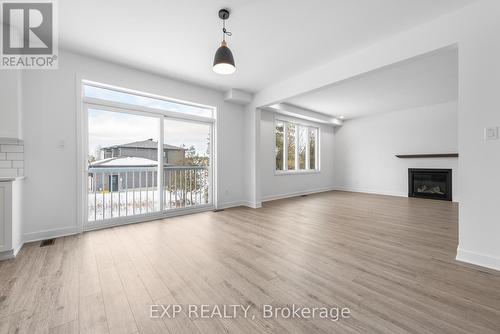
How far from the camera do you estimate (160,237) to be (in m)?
3.00

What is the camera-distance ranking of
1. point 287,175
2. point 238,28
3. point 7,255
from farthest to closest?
point 287,175 → point 238,28 → point 7,255

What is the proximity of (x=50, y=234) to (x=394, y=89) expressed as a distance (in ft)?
22.4

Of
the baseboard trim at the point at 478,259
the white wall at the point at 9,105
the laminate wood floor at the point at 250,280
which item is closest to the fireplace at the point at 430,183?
the laminate wood floor at the point at 250,280

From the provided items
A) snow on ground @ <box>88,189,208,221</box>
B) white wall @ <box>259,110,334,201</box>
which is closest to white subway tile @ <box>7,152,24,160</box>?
snow on ground @ <box>88,189,208,221</box>

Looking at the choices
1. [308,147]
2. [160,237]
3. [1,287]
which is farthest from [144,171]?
[308,147]

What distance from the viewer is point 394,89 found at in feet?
15.3

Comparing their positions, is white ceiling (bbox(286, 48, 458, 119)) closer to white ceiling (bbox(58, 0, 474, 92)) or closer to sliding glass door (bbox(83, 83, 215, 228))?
white ceiling (bbox(58, 0, 474, 92))

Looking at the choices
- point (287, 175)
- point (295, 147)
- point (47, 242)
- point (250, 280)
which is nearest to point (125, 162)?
point (47, 242)

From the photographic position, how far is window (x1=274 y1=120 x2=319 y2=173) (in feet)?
21.2

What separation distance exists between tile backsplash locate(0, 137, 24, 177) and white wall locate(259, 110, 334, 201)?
419 cm

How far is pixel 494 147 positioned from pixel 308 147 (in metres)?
5.38

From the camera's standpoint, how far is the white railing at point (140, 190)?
3.64 meters

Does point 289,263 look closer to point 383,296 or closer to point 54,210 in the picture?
point 383,296

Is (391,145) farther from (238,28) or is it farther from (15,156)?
(15,156)
